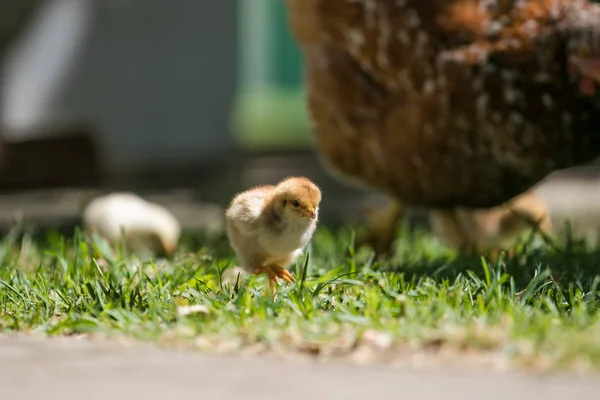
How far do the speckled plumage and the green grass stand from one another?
16.7 inches

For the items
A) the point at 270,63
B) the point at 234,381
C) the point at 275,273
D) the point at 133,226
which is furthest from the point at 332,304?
the point at 270,63

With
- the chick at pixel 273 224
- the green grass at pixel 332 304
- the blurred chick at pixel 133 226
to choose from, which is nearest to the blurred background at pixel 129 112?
the blurred chick at pixel 133 226

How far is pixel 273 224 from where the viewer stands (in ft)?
10.9

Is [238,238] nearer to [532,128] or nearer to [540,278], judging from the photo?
[540,278]

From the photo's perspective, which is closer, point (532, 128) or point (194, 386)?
point (194, 386)

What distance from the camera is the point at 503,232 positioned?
5363 millimetres

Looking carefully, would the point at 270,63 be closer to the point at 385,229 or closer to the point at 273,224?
the point at 385,229

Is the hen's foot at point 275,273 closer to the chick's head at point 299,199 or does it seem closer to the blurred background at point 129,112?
the chick's head at point 299,199

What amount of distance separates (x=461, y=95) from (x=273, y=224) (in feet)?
4.28

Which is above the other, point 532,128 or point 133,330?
point 532,128

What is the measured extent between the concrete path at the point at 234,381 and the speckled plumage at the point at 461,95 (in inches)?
84.1

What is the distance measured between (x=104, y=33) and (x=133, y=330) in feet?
18.5

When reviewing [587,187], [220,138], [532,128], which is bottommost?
[587,187]

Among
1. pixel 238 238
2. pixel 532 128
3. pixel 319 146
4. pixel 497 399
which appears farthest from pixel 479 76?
pixel 497 399
